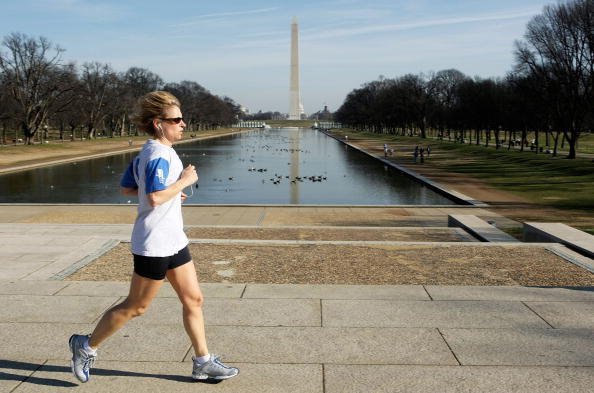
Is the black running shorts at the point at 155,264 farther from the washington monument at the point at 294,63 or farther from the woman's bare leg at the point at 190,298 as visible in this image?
the washington monument at the point at 294,63

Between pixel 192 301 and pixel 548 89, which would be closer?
pixel 192 301

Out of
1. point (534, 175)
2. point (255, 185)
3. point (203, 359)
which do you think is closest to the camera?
point (203, 359)

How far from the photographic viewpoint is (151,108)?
12.7 feet

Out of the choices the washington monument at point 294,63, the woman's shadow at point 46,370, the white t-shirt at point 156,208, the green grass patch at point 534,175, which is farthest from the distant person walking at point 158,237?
the washington monument at point 294,63

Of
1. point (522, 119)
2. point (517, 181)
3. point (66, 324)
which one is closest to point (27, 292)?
point (66, 324)

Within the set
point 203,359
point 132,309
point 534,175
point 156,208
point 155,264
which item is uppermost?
point 156,208

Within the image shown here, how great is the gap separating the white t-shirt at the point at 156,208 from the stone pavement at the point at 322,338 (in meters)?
1.00

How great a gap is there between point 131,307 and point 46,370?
2.99 feet

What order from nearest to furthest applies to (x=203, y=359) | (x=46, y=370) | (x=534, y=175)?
(x=203, y=359) < (x=46, y=370) < (x=534, y=175)

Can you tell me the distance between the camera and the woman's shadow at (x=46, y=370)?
402cm

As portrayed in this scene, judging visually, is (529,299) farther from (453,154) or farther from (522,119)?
(522,119)

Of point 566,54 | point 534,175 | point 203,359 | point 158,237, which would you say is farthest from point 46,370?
point 566,54

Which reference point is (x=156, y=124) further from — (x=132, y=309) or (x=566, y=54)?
(x=566, y=54)

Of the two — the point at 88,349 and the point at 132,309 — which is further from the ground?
the point at 132,309
